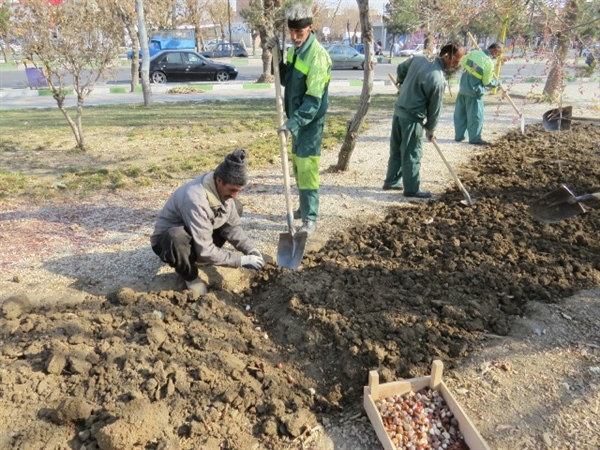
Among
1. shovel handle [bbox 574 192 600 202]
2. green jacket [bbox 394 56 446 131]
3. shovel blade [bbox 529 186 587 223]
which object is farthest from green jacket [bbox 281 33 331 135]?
shovel handle [bbox 574 192 600 202]

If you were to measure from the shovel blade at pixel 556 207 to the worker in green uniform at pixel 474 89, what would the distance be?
146 inches

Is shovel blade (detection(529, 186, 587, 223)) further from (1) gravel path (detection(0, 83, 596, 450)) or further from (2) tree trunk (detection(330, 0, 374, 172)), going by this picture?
(2) tree trunk (detection(330, 0, 374, 172))

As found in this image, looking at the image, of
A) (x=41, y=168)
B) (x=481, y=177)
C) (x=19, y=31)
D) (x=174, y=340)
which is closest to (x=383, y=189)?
(x=481, y=177)

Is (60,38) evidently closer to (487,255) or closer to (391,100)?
(487,255)

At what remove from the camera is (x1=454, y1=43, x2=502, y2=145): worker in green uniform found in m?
A: 7.59

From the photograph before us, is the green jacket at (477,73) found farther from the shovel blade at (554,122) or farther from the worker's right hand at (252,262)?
the worker's right hand at (252,262)

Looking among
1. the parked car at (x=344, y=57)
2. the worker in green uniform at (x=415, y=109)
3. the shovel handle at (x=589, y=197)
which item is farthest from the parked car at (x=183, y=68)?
the shovel handle at (x=589, y=197)

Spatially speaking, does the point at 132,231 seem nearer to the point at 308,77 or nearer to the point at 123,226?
the point at 123,226

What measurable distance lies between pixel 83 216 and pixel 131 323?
2.56m

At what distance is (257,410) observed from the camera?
263 centimetres

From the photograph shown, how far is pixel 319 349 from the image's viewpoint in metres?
3.09

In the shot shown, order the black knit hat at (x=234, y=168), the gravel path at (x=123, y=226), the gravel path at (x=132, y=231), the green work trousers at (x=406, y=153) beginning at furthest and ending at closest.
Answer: the green work trousers at (x=406, y=153) → the gravel path at (x=123, y=226) → the gravel path at (x=132, y=231) → the black knit hat at (x=234, y=168)

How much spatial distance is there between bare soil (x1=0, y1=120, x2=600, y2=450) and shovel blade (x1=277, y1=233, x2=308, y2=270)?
4.0 inches

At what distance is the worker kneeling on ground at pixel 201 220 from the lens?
3.38 metres
